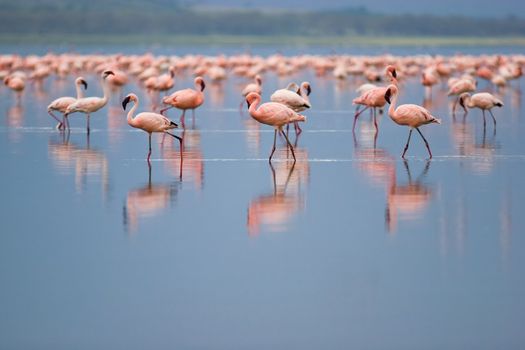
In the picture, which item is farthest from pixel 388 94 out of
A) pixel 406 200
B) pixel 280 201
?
pixel 280 201

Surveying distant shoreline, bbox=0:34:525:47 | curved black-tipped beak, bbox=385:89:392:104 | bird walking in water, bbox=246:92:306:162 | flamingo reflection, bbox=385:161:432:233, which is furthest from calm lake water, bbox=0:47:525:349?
distant shoreline, bbox=0:34:525:47

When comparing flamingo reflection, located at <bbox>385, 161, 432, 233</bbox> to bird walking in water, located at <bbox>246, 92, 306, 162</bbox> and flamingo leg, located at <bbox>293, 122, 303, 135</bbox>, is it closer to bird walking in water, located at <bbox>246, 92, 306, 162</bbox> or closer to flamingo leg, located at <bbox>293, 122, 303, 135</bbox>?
bird walking in water, located at <bbox>246, 92, 306, 162</bbox>

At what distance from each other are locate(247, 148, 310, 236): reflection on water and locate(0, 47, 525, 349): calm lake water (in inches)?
1.4

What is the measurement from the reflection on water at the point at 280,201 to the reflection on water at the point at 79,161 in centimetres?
187

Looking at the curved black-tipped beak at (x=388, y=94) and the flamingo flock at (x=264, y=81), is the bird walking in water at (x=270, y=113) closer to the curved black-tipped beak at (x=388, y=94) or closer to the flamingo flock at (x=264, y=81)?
the flamingo flock at (x=264, y=81)

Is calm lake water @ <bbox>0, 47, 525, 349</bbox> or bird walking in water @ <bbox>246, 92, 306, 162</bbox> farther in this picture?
bird walking in water @ <bbox>246, 92, 306, 162</bbox>

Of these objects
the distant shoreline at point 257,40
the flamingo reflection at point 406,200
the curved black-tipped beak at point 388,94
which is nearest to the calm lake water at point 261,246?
the flamingo reflection at point 406,200

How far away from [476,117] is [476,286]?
15.7 meters

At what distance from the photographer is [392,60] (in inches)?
2069

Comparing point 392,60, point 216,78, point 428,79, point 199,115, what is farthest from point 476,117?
point 392,60

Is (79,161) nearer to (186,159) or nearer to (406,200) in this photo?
(186,159)

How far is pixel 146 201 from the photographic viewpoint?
13508 mm

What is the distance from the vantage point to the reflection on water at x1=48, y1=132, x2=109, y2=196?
15289mm

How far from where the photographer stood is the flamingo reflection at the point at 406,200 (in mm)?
12578
